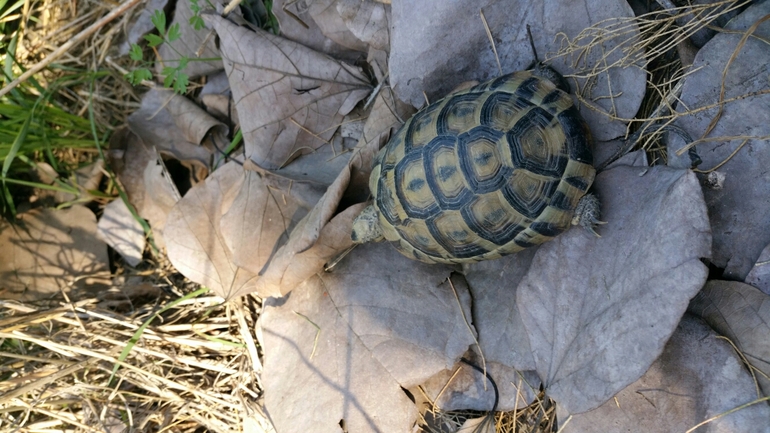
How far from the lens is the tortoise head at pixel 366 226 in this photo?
8.64 feet

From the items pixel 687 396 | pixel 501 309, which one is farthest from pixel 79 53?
pixel 687 396

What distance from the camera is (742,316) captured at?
2105mm

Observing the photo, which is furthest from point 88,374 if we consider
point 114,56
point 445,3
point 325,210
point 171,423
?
point 445,3

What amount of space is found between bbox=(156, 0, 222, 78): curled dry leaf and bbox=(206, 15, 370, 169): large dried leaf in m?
0.21

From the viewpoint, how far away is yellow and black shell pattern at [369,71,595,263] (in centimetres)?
231

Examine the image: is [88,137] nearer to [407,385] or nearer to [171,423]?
[171,423]

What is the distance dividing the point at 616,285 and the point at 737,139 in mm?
755

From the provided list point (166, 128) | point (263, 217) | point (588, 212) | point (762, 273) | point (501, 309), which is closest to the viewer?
point (762, 273)

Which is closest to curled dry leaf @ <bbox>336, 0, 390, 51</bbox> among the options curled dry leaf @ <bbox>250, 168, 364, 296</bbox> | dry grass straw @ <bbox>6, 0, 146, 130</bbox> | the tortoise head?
curled dry leaf @ <bbox>250, 168, 364, 296</bbox>

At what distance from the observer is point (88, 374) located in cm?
308

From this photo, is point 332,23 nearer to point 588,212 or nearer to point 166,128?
point 166,128

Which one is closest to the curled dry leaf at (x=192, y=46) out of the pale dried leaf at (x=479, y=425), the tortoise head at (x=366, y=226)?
the tortoise head at (x=366, y=226)

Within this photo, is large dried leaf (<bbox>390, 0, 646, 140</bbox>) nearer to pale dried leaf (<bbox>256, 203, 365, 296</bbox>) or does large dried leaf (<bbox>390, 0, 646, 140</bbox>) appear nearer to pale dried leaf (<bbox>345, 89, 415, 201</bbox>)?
pale dried leaf (<bbox>345, 89, 415, 201</bbox>)

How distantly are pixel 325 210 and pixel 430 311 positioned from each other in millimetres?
716
